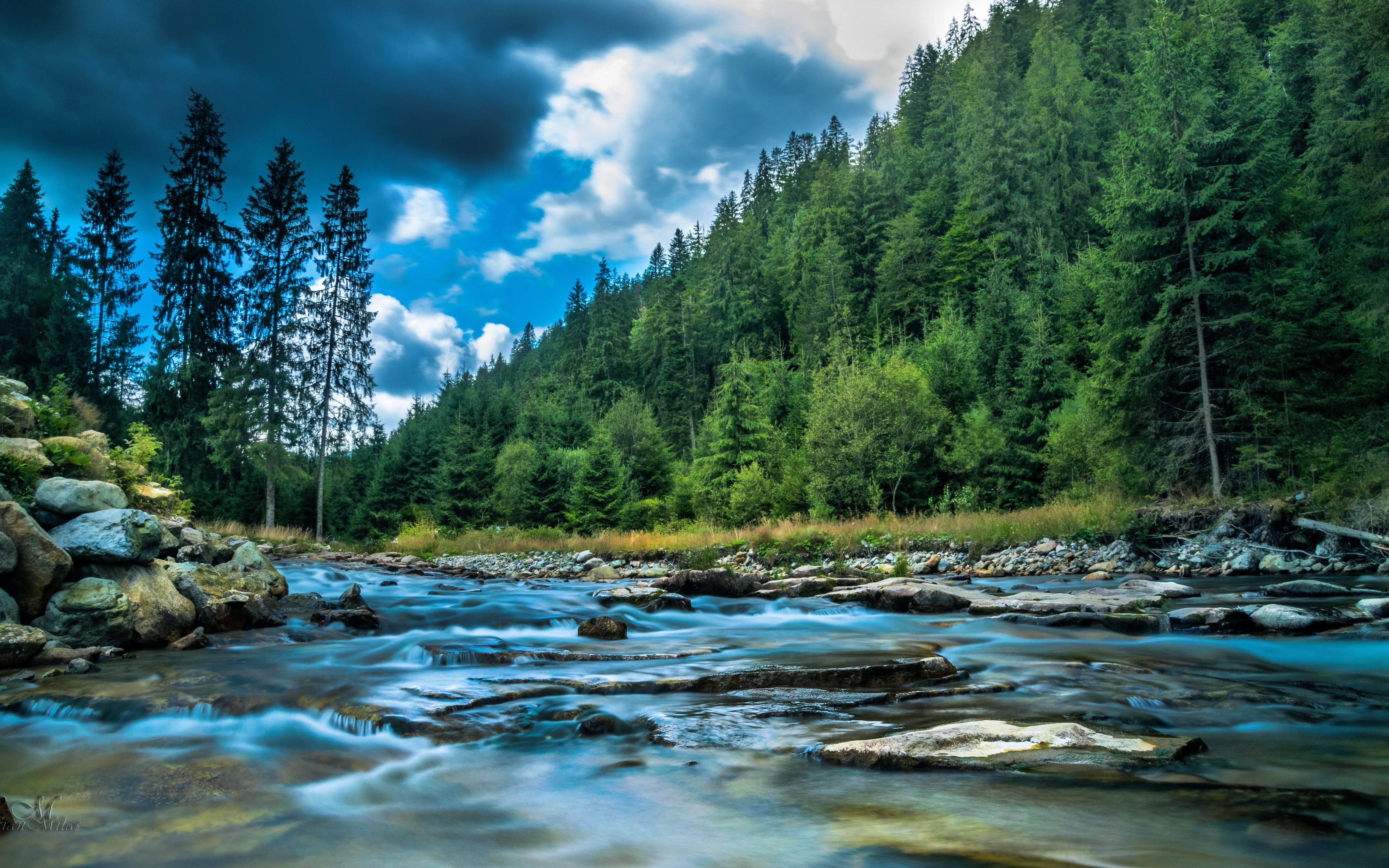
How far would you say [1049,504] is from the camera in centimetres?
2262

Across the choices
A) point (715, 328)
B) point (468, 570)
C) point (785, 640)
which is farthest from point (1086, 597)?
point (715, 328)

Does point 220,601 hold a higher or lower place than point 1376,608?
higher

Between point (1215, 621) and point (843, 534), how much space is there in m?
13.6

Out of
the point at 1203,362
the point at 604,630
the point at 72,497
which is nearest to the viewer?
the point at 72,497

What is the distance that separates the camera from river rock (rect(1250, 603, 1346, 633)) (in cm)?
740

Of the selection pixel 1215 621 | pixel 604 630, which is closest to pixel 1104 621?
pixel 1215 621

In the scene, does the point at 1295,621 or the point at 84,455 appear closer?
the point at 1295,621

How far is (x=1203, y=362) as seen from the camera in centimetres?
1834

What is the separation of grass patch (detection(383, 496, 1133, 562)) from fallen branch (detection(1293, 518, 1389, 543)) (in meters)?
3.28

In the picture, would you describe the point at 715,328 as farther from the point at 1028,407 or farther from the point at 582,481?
the point at 1028,407

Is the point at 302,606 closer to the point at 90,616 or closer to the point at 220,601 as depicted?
the point at 220,601

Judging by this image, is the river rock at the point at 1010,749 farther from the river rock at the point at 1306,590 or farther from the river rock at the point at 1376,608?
the river rock at the point at 1306,590

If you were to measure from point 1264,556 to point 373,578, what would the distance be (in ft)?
65.1

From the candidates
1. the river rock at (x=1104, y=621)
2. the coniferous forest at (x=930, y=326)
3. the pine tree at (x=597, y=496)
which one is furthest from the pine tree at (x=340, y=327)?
the river rock at (x=1104, y=621)
